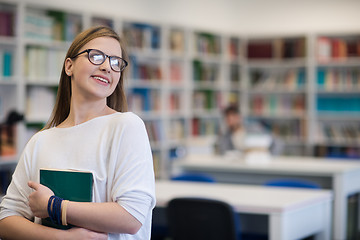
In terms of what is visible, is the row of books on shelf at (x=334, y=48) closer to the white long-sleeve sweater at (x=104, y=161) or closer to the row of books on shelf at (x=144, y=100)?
the row of books on shelf at (x=144, y=100)

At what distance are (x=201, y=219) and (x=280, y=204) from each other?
1.58 feet

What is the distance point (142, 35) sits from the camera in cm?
680

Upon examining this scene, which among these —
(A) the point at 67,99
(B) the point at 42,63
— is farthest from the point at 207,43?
(A) the point at 67,99

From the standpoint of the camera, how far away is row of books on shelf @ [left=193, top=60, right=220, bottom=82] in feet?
25.4

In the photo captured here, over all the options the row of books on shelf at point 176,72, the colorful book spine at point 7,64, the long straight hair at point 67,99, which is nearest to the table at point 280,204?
the long straight hair at point 67,99

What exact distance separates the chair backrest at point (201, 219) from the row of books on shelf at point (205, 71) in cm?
452

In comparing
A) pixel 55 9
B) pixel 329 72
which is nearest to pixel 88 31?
pixel 55 9

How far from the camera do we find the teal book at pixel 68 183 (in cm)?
142

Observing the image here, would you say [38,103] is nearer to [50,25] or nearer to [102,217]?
[50,25]

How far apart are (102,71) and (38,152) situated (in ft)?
0.97

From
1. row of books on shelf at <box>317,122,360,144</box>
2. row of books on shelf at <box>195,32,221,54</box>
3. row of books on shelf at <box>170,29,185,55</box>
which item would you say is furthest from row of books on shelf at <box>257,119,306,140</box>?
row of books on shelf at <box>170,29,185,55</box>

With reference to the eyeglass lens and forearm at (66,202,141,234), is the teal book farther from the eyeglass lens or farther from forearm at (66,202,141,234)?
the eyeglass lens

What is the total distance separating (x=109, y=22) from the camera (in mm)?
6332

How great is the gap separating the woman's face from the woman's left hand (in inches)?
10.7
